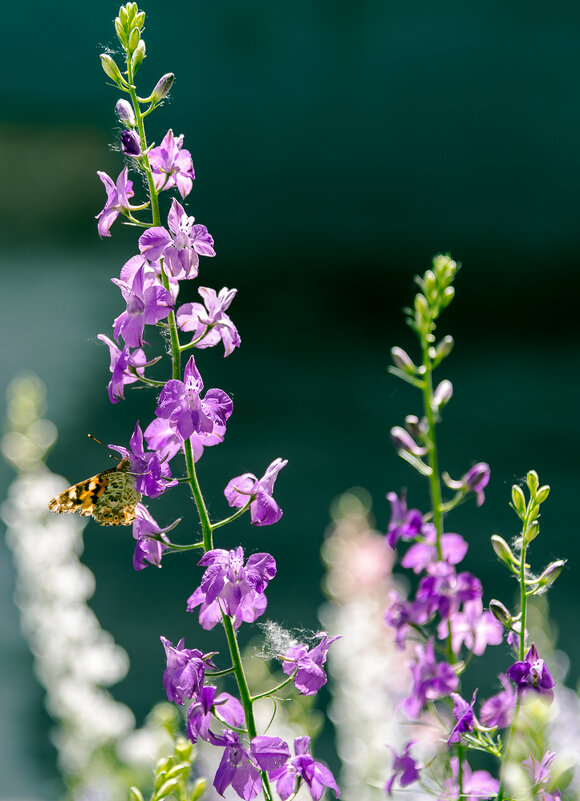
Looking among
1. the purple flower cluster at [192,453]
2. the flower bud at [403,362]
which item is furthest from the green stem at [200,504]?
the flower bud at [403,362]

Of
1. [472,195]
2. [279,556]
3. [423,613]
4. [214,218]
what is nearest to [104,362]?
[214,218]

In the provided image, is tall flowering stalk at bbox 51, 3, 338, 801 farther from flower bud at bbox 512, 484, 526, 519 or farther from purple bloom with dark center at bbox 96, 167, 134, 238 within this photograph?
flower bud at bbox 512, 484, 526, 519

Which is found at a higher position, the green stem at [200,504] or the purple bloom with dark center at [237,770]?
the green stem at [200,504]

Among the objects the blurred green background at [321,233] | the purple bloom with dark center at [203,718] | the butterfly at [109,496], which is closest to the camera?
the purple bloom with dark center at [203,718]

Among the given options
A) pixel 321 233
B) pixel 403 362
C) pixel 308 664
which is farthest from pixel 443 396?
pixel 321 233

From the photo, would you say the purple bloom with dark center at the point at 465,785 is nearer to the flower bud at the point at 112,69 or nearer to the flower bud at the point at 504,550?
the flower bud at the point at 504,550

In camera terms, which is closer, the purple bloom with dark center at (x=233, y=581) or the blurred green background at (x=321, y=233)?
the purple bloom with dark center at (x=233, y=581)

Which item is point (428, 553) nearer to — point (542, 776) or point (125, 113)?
point (542, 776)
